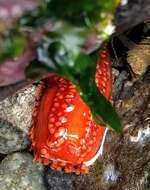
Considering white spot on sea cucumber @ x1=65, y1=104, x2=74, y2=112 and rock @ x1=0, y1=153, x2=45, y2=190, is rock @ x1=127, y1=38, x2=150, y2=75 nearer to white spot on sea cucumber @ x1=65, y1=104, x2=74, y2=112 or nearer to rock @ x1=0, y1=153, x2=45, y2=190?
white spot on sea cucumber @ x1=65, y1=104, x2=74, y2=112

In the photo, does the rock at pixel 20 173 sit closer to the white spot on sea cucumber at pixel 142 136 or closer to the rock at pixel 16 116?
the rock at pixel 16 116

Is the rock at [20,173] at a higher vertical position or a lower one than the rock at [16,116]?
lower

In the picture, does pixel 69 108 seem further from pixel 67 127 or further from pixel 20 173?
pixel 20 173

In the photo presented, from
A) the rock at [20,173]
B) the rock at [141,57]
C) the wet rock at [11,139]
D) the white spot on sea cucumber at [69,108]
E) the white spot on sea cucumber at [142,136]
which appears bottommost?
the rock at [20,173]

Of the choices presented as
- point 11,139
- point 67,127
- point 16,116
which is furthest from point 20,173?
point 67,127

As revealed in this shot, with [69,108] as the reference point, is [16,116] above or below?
below

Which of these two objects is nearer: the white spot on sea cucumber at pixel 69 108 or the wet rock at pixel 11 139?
the white spot on sea cucumber at pixel 69 108

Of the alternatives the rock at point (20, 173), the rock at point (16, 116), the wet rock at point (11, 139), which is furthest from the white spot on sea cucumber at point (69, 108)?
the rock at point (20, 173)
